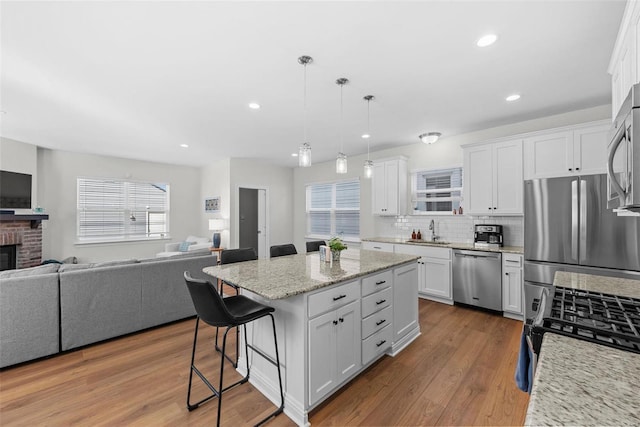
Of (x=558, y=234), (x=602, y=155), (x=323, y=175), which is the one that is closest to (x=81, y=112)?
(x=323, y=175)

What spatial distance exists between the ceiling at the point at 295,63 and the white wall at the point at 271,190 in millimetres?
2171

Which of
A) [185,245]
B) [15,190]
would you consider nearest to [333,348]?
[185,245]

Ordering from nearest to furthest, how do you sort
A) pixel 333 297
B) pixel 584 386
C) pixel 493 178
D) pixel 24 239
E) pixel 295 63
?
1. pixel 584 386
2. pixel 333 297
3. pixel 295 63
4. pixel 493 178
5. pixel 24 239

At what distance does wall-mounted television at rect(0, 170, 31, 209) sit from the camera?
14.8 feet

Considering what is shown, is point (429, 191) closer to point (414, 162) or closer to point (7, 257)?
point (414, 162)

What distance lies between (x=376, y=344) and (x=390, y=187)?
3.14 meters

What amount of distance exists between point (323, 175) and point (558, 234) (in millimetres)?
4584

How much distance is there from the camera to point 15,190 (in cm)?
468

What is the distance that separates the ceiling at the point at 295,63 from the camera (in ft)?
5.93

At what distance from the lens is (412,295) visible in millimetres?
2977

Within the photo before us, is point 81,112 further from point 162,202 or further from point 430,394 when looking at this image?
point 430,394

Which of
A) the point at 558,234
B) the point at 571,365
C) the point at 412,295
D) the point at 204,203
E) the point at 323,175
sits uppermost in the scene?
the point at 323,175

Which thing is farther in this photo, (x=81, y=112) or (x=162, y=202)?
(x=162, y=202)

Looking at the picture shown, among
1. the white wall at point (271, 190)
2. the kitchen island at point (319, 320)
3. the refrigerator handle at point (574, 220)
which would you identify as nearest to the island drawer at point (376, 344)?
the kitchen island at point (319, 320)
